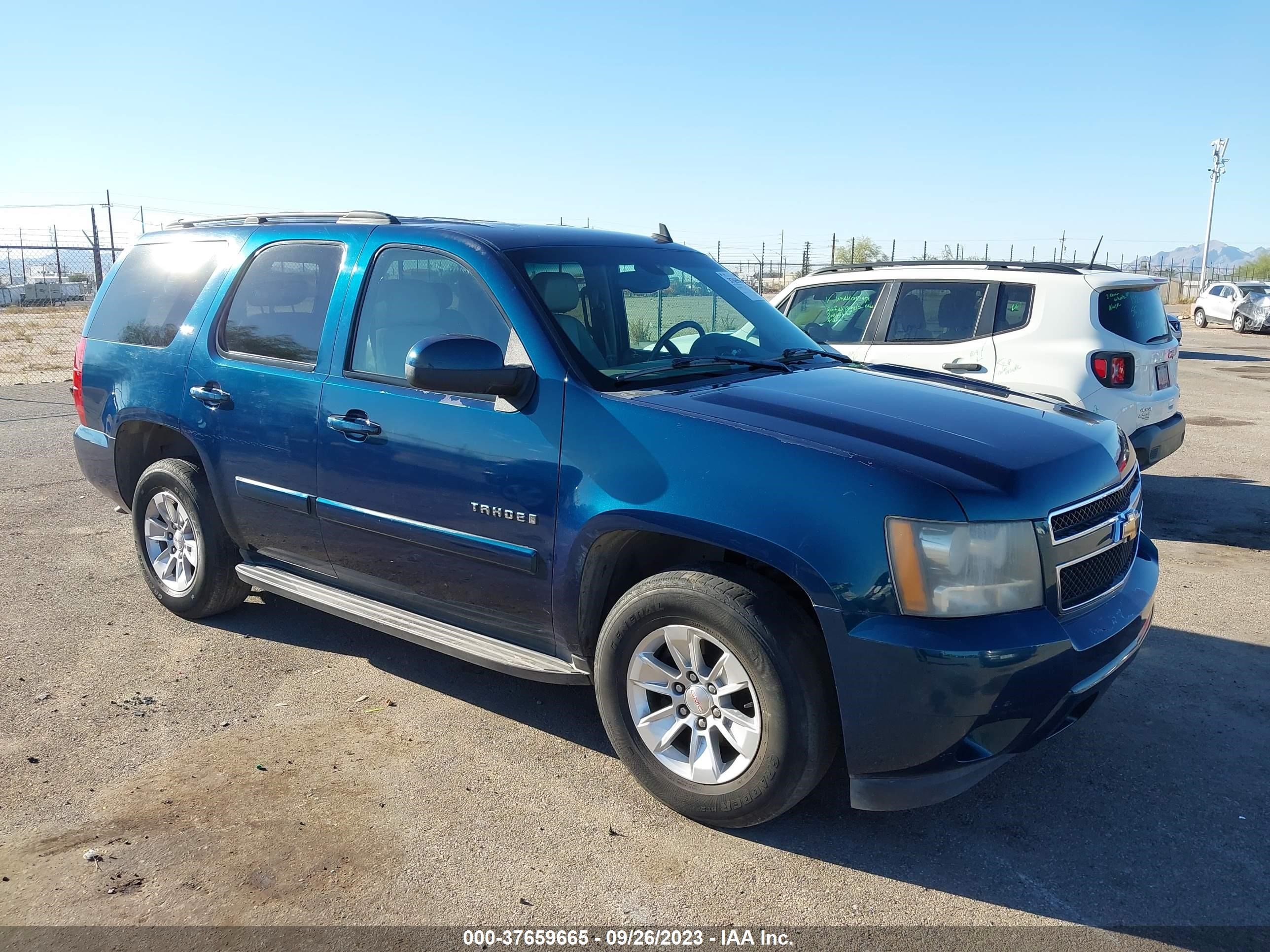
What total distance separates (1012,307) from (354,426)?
5063 mm

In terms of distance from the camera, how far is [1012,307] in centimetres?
712

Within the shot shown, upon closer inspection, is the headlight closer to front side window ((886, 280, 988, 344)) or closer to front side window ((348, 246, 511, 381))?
front side window ((348, 246, 511, 381))

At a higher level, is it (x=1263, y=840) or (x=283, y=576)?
(x=283, y=576)

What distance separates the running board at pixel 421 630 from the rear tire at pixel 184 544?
0.22 m

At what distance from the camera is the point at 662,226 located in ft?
16.6

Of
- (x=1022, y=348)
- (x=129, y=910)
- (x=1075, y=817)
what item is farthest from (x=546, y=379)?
(x=1022, y=348)

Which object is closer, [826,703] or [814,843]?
[826,703]

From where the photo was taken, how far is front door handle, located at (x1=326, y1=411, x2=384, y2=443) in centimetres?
390

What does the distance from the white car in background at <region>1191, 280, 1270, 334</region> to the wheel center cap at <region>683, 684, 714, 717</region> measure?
2938 cm

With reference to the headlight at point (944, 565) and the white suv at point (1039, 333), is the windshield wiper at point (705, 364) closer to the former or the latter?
the headlight at point (944, 565)

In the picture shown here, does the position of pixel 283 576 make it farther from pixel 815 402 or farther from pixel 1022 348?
pixel 1022 348

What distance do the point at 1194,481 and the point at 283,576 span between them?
7.44 m

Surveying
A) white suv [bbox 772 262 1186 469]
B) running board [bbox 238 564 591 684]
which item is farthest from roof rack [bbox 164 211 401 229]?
A: white suv [bbox 772 262 1186 469]

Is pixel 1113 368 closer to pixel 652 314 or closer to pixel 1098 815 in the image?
pixel 652 314
